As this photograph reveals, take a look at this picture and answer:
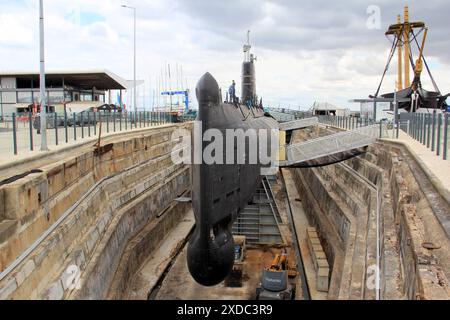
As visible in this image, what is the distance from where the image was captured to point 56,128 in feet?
45.9

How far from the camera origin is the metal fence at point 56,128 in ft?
41.5

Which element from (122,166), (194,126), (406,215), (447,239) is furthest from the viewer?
(122,166)

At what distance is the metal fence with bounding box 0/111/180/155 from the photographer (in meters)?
12.7

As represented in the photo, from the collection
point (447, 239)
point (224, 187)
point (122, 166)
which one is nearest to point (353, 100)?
point (122, 166)

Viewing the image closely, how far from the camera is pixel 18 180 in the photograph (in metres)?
8.18

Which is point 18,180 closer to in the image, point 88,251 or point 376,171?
point 88,251

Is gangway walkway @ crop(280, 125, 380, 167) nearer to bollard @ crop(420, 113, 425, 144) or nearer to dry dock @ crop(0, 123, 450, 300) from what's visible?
dry dock @ crop(0, 123, 450, 300)

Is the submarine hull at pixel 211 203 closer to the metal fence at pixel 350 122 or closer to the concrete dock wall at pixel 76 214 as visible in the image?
the concrete dock wall at pixel 76 214

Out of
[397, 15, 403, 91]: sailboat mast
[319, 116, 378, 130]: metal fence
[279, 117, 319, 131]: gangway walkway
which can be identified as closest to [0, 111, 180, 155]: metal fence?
[279, 117, 319, 131]: gangway walkway

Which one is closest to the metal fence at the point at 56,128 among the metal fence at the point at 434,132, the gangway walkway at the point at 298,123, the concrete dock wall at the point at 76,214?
the concrete dock wall at the point at 76,214

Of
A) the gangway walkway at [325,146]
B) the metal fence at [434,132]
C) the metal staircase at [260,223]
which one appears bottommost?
the metal staircase at [260,223]

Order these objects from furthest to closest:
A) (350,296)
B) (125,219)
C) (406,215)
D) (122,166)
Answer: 1. (122,166)
2. (125,219)
3. (350,296)
4. (406,215)

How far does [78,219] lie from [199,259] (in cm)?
388
